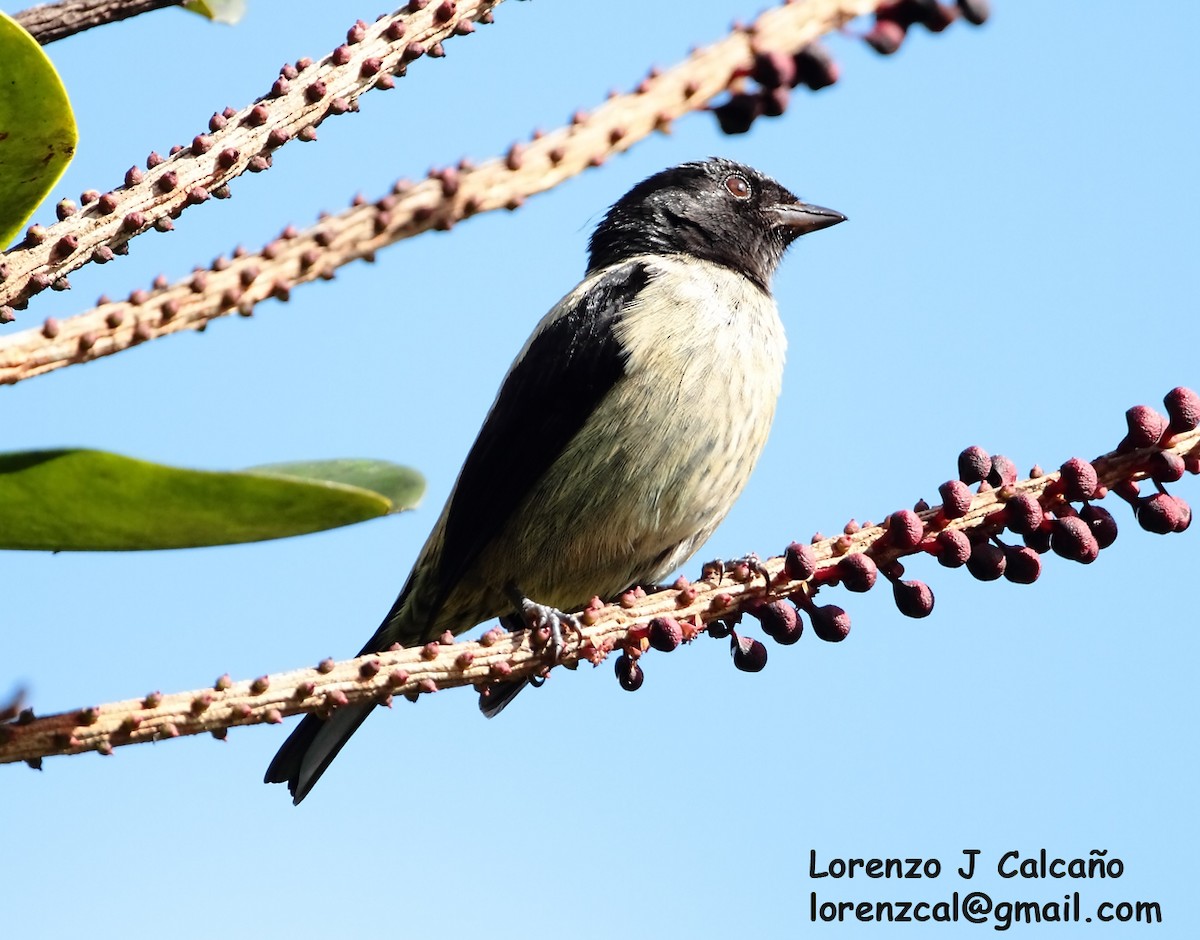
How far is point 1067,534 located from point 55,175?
1554mm

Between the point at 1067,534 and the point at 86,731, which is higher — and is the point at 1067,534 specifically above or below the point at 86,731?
above

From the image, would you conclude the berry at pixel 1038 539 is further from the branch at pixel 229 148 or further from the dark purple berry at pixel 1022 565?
the branch at pixel 229 148

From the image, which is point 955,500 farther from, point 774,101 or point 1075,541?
point 774,101

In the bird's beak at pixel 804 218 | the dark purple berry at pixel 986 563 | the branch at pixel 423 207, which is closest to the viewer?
the branch at pixel 423 207

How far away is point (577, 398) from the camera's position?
4621mm

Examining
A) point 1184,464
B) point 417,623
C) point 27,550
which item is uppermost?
point 417,623

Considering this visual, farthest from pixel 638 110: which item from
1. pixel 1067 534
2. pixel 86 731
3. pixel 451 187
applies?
pixel 1067 534

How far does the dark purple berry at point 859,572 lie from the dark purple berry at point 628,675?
680 mm

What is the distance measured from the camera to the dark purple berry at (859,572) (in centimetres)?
227

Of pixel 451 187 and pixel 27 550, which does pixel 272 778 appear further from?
pixel 451 187

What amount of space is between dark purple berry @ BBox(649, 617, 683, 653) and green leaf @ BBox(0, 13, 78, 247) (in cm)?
122

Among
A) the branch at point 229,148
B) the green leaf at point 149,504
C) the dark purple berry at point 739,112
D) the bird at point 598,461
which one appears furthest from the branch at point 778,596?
the bird at point 598,461

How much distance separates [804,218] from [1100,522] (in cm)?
385

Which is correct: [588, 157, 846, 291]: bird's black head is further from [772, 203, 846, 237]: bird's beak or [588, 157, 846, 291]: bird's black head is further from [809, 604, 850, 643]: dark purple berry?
[809, 604, 850, 643]: dark purple berry
